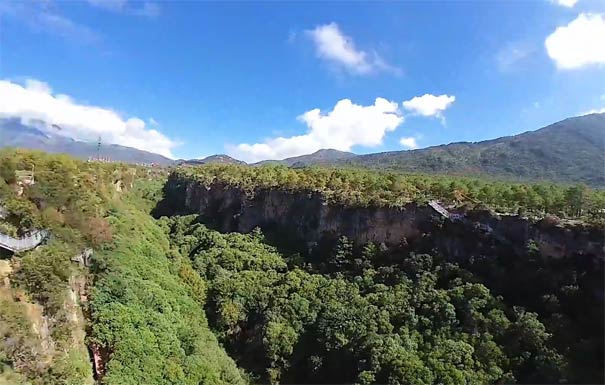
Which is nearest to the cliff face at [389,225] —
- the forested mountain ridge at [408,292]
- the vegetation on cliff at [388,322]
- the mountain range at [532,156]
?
the forested mountain ridge at [408,292]

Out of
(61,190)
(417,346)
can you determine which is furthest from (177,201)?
(417,346)

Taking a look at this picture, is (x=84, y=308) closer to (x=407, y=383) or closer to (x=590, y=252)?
(x=407, y=383)

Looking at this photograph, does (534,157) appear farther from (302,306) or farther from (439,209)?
(302,306)

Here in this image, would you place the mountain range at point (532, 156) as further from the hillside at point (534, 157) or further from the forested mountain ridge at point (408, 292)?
the forested mountain ridge at point (408, 292)

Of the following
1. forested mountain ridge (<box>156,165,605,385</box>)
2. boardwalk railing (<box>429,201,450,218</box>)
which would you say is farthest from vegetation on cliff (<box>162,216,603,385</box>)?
boardwalk railing (<box>429,201,450,218</box>)

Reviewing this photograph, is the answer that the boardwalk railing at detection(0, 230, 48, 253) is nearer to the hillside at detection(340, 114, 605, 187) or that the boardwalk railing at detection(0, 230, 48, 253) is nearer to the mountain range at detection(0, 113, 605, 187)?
the mountain range at detection(0, 113, 605, 187)

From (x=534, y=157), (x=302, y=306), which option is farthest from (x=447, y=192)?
(x=534, y=157)
